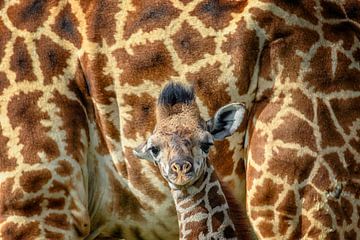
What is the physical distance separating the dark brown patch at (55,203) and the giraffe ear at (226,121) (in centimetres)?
172

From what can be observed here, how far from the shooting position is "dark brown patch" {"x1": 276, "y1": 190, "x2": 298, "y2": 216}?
Result: 8711 millimetres

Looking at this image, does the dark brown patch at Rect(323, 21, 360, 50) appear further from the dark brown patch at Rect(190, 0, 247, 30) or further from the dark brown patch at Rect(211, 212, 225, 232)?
the dark brown patch at Rect(211, 212, 225, 232)

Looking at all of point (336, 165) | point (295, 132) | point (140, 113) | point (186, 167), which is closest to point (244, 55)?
point (295, 132)

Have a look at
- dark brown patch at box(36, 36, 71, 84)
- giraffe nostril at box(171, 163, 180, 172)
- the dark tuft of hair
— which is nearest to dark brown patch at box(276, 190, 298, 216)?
the dark tuft of hair

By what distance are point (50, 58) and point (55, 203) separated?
106 centimetres

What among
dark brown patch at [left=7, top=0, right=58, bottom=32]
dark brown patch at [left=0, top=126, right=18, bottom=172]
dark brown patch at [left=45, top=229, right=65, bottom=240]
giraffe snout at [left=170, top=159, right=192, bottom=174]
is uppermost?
dark brown patch at [left=7, top=0, right=58, bottom=32]

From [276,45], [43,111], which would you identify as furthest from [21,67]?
[276,45]

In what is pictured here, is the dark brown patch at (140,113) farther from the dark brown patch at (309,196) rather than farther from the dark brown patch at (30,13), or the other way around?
the dark brown patch at (309,196)

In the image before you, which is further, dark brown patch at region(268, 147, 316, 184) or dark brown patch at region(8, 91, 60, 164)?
dark brown patch at region(8, 91, 60, 164)

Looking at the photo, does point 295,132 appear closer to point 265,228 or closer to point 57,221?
point 265,228

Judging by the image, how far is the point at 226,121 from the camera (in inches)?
308

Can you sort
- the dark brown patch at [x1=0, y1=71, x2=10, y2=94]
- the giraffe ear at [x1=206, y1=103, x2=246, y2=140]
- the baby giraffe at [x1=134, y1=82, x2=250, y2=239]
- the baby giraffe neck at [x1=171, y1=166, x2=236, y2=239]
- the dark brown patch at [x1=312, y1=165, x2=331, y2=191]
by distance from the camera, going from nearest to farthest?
the baby giraffe at [x1=134, y1=82, x2=250, y2=239] < the baby giraffe neck at [x1=171, y1=166, x2=236, y2=239] < the giraffe ear at [x1=206, y1=103, x2=246, y2=140] < the dark brown patch at [x1=312, y1=165, x2=331, y2=191] < the dark brown patch at [x1=0, y1=71, x2=10, y2=94]

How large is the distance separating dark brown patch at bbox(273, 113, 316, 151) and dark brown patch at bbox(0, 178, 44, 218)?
1794 mm

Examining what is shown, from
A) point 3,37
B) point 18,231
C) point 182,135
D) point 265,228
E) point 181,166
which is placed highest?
point 3,37
